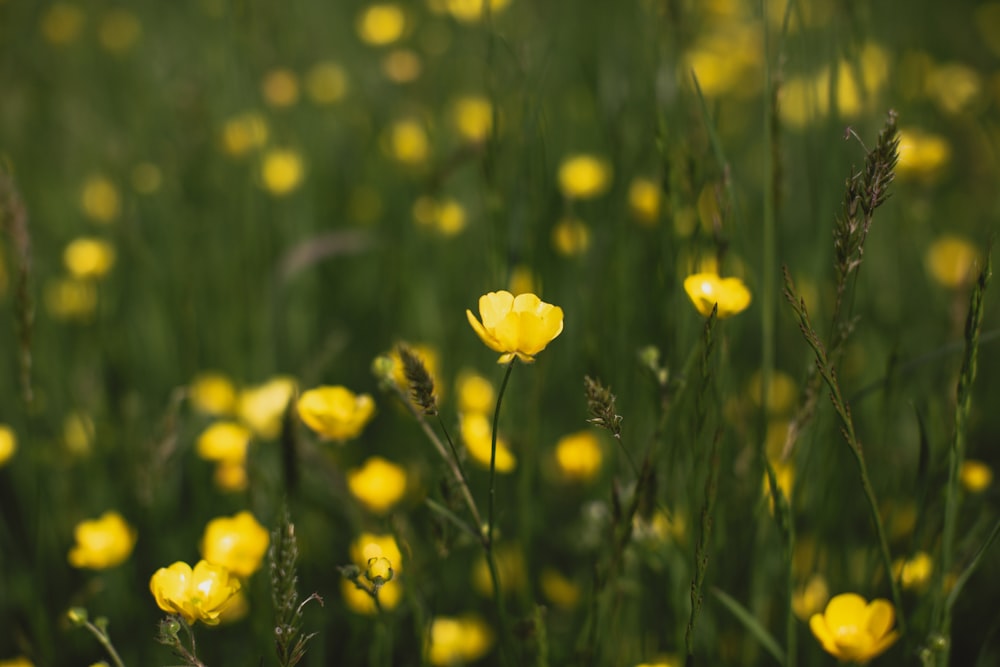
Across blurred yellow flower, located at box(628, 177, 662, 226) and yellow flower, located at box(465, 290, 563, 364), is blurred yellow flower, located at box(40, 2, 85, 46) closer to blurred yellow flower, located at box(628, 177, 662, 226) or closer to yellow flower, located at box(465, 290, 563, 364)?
blurred yellow flower, located at box(628, 177, 662, 226)

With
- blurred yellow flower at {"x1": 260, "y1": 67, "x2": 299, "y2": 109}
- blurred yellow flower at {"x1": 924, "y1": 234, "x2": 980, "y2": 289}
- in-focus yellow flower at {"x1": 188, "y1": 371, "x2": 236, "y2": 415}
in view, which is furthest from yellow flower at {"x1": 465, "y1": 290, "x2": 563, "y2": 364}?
blurred yellow flower at {"x1": 260, "y1": 67, "x2": 299, "y2": 109}

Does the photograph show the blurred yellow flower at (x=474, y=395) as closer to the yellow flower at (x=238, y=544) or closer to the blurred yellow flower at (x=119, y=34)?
the yellow flower at (x=238, y=544)

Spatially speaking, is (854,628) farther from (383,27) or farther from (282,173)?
(383,27)

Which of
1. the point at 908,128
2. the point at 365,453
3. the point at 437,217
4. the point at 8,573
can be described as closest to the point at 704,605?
the point at 365,453

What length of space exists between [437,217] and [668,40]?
66 centimetres

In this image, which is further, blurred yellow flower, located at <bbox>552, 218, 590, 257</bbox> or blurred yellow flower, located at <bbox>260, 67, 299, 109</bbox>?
blurred yellow flower, located at <bbox>260, 67, 299, 109</bbox>

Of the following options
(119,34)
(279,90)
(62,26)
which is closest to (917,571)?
(279,90)

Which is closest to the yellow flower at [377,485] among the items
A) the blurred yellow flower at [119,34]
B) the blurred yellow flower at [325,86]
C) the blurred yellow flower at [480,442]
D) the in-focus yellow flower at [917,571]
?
the blurred yellow flower at [480,442]

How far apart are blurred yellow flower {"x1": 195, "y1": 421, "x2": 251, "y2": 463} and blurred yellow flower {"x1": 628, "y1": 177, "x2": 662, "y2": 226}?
0.97 meters

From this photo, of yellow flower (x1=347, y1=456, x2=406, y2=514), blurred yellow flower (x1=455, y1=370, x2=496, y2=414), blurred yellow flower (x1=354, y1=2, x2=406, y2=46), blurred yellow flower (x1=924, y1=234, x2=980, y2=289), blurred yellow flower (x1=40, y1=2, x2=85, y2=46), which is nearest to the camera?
yellow flower (x1=347, y1=456, x2=406, y2=514)

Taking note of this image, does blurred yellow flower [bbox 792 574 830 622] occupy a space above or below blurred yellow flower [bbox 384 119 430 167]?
below

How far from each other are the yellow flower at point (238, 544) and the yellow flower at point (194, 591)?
11 cm

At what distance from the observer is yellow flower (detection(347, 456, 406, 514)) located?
5.07ft

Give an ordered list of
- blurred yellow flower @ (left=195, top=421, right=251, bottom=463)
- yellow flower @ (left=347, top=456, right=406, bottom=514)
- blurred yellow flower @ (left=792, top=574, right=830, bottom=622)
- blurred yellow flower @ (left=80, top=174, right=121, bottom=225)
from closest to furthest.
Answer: blurred yellow flower @ (left=792, top=574, right=830, bottom=622) < yellow flower @ (left=347, top=456, right=406, bottom=514) < blurred yellow flower @ (left=195, top=421, right=251, bottom=463) < blurred yellow flower @ (left=80, top=174, right=121, bottom=225)
